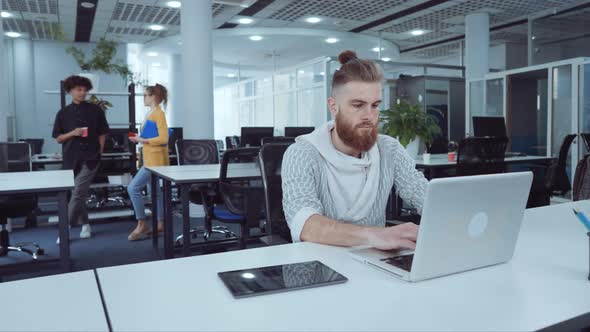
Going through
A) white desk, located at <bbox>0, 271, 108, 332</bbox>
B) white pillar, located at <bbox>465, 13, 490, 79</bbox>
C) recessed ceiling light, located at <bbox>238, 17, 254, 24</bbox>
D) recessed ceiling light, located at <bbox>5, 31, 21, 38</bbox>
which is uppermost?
recessed ceiling light, located at <bbox>238, 17, 254, 24</bbox>

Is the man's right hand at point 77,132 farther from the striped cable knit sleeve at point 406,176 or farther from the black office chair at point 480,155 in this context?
the striped cable knit sleeve at point 406,176

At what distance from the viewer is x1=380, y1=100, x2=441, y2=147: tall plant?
434 centimetres

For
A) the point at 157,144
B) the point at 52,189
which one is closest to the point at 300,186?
the point at 52,189

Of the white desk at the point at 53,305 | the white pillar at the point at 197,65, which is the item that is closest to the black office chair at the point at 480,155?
the white pillar at the point at 197,65

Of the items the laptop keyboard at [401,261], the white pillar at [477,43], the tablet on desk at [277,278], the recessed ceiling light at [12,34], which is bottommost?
the tablet on desk at [277,278]

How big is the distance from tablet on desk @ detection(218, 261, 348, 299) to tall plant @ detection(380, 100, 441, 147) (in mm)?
3298

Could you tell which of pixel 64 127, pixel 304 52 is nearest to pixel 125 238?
pixel 64 127

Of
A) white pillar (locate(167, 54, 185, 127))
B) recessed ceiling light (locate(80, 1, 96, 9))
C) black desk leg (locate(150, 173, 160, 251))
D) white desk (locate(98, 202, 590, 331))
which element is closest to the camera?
white desk (locate(98, 202, 590, 331))

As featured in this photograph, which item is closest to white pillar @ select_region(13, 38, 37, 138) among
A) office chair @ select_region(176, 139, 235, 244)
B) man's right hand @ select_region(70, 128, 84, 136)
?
man's right hand @ select_region(70, 128, 84, 136)

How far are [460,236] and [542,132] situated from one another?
25.3 ft

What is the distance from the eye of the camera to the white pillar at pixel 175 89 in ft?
41.8

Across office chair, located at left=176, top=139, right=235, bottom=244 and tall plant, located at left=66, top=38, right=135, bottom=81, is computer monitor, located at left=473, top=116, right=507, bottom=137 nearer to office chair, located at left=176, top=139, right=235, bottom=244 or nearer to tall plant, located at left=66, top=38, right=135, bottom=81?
office chair, located at left=176, top=139, right=235, bottom=244

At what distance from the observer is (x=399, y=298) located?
101 centimetres

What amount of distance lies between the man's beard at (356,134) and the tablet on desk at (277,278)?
0.70 metres
